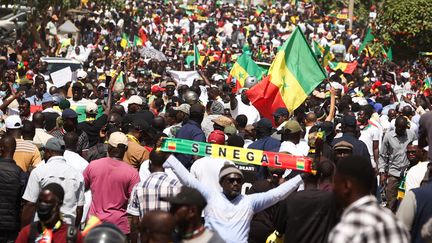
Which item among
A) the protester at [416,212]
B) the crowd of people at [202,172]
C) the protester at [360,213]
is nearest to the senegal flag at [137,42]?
the crowd of people at [202,172]

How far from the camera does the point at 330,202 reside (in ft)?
25.7

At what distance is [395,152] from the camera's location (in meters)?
14.2

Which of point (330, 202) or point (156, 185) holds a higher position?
point (330, 202)

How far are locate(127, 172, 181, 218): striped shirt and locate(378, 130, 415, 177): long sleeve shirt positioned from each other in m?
5.34

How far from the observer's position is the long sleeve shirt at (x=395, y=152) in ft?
46.3

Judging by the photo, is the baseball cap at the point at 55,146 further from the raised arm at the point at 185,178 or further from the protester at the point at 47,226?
the protester at the point at 47,226

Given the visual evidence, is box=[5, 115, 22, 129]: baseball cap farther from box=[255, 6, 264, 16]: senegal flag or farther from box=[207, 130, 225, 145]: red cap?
box=[255, 6, 264, 16]: senegal flag

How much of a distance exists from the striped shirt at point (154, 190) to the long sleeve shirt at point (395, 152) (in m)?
5.34

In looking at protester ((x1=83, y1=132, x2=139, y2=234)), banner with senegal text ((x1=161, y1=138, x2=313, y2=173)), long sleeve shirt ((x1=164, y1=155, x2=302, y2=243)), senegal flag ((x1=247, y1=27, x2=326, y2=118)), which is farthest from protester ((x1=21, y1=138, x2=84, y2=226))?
senegal flag ((x1=247, y1=27, x2=326, y2=118))

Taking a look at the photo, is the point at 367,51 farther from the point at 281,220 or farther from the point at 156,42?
the point at 281,220

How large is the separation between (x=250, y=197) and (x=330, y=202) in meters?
0.84

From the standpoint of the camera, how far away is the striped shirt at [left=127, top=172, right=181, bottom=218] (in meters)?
9.28

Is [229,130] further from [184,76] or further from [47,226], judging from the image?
[184,76]

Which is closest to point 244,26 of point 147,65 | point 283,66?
point 147,65
